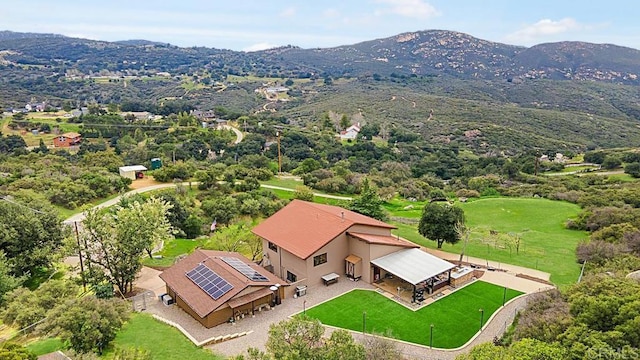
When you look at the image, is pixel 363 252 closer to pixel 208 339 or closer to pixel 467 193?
pixel 208 339

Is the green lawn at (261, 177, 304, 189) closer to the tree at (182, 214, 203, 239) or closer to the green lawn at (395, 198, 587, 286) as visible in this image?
the tree at (182, 214, 203, 239)

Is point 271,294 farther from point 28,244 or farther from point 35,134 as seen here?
point 35,134

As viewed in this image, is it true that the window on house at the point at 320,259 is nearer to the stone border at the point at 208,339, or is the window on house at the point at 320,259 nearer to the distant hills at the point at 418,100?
the stone border at the point at 208,339

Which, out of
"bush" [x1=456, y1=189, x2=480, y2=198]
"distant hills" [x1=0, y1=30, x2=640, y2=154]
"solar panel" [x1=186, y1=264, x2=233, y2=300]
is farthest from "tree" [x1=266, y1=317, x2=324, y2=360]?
"distant hills" [x1=0, y1=30, x2=640, y2=154]

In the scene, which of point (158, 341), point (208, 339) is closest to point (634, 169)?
point (208, 339)

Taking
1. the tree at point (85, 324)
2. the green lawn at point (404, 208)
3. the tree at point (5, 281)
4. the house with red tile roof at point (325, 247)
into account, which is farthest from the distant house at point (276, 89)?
the tree at point (85, 324)

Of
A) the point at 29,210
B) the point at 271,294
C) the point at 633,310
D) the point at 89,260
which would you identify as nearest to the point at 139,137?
the point at 29,210
